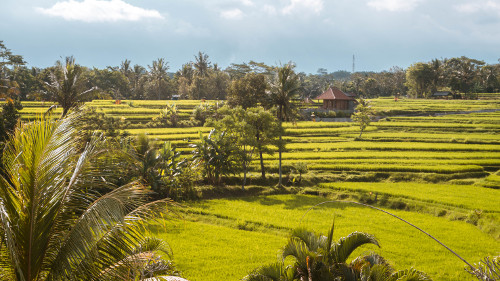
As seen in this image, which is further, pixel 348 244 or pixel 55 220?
pixel 348 244

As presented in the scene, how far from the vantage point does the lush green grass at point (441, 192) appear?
19047 millimetres

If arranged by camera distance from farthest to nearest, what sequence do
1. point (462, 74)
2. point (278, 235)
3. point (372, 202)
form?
point (462, 74) → point (372, 202) → point (278, 235)

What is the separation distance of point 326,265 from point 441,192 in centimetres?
1716

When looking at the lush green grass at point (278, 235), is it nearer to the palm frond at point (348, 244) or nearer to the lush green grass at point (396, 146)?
the palm frond at point (348, 244)

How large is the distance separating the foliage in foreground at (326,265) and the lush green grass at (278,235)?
3.31 meters

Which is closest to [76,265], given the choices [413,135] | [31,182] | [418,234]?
[31,182]

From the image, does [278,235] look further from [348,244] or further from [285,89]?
[285,89]

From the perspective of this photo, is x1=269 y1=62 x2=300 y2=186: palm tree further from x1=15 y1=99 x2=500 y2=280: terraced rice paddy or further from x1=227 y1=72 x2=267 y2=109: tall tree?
x1=227 y1=72 x2=267 y2=109: tall tree

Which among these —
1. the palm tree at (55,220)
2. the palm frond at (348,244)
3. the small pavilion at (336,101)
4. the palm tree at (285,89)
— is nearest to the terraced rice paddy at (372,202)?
the palm frond at (348,244)

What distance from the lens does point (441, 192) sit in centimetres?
2117

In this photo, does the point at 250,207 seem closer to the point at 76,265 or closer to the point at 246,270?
the point at 246,270

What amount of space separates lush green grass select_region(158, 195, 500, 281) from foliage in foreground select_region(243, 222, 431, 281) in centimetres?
331

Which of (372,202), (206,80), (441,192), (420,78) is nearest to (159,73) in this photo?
(206,80)

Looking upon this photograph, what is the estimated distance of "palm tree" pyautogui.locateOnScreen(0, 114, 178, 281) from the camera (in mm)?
4395
